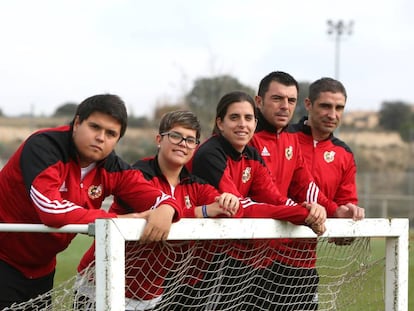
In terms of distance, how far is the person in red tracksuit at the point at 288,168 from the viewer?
5.35 metres

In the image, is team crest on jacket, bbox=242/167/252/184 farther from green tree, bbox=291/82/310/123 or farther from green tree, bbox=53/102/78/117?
green tree, bbox=291/82/310/123

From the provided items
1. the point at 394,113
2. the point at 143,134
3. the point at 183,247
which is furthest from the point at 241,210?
the point at 394,113

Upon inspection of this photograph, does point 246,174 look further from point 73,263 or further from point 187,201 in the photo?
point 73,263

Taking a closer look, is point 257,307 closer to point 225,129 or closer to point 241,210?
point 241,210

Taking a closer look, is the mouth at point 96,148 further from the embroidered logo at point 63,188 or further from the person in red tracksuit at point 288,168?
the person in red tracksuit at point 288,168

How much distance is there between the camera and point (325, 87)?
5.84 m

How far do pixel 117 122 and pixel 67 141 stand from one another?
29 cm

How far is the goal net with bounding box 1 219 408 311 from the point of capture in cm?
372

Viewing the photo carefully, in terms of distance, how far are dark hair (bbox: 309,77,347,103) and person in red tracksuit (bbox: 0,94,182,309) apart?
189 cm

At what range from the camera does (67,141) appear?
4.20 meters

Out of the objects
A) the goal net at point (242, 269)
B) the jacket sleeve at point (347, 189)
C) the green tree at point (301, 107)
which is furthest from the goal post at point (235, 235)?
the green tree at point (301, 107)

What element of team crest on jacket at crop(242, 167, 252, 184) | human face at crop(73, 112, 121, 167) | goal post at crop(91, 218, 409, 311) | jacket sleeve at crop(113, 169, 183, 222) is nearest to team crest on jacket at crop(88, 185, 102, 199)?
jacket sleeve at crop(113, 169, 183, 222)

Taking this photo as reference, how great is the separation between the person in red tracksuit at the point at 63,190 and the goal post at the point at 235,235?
0.16m

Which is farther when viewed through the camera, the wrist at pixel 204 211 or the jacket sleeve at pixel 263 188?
the jacket sleeve at pixel 263 188
